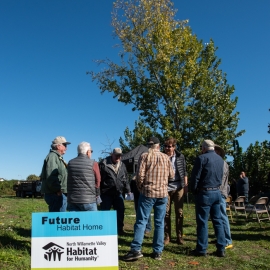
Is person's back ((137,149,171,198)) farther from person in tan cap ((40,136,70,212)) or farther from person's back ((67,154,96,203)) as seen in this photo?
person in tan cap ((40,136,70,212))

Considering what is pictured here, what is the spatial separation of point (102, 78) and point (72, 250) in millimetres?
25450

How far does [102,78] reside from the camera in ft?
93.3

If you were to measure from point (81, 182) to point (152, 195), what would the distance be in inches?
42.5

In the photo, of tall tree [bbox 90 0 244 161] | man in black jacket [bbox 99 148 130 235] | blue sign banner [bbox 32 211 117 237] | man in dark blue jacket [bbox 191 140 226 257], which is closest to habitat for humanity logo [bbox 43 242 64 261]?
blue sign banner [bbox 32 211 117 237]

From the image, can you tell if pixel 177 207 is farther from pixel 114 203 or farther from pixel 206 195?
pixel 114 203

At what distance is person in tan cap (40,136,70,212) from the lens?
5.59m

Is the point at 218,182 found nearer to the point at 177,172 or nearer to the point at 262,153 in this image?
the point at 177,172

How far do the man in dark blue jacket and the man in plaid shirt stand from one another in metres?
0.55

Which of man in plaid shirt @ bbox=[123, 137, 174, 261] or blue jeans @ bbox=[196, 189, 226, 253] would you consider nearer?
man in plaid shirt @ bbox=[123, 137, 174, 261]

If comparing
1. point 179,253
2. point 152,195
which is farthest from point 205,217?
point 152,195

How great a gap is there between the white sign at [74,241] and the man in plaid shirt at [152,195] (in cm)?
157

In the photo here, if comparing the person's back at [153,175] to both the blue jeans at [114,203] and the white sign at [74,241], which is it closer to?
the white sign at [74,241]

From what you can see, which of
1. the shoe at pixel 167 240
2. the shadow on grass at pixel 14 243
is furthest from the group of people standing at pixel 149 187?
the shoe at pixel 167 240

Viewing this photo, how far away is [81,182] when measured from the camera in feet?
17.7
